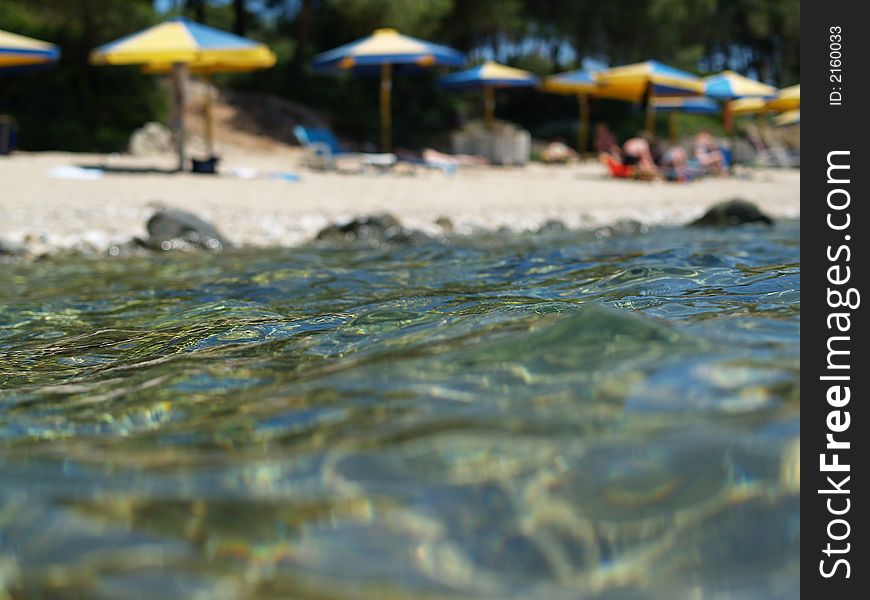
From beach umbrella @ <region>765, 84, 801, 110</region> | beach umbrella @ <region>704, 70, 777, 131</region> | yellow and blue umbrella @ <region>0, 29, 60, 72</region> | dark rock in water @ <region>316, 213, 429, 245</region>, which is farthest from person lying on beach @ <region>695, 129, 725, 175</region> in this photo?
yellow and blue umbrella @ <region>0, 29, 60, 72</region>

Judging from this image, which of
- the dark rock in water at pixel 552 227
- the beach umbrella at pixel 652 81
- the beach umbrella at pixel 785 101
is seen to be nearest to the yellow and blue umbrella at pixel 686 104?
the beach umbrella at pixel 785 101

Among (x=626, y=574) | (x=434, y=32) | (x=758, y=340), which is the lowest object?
(x=626, y=574)

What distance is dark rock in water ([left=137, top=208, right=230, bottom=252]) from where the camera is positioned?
24.6 feet

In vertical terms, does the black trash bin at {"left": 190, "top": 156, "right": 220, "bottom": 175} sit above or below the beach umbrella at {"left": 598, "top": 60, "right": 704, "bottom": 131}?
below

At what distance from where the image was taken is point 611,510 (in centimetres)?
164

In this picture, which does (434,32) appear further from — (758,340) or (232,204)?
(758,340)

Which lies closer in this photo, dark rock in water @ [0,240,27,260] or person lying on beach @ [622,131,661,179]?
dark rock in water @ [0,240,27,260]

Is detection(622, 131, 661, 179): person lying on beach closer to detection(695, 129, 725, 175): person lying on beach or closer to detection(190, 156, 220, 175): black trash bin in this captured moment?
detection(695, 129, 725, 175): person lying on beach

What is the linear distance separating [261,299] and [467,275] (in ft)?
4.28

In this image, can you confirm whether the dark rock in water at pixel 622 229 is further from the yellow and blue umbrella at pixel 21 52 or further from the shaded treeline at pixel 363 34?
the shaded treeline at pixel 363 34

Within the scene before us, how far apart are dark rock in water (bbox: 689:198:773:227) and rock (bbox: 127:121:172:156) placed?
40.7ft

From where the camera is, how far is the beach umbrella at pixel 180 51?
41.4 ft
